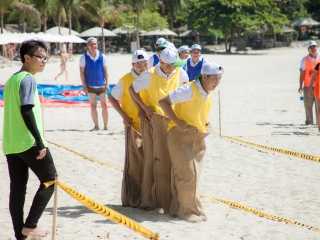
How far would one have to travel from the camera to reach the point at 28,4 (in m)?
53.8

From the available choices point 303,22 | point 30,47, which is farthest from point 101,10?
point 30,47

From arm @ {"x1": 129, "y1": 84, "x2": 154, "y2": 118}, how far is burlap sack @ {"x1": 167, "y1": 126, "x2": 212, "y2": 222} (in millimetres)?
377

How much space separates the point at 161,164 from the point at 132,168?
443 mm

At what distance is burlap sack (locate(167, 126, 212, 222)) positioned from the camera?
5.60m

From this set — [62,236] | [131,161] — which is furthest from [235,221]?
[62,236]

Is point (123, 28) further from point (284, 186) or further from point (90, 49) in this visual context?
point (284, 186)

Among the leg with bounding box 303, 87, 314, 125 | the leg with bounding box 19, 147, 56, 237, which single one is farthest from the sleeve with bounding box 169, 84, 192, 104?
the leg with bounding box 303, 87, 314, 125

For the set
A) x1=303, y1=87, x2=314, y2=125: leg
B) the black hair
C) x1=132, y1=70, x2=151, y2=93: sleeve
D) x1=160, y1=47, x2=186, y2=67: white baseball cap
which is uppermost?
the black hair

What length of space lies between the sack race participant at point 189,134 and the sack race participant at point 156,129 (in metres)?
0.20

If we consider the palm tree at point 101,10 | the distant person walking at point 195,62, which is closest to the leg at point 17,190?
the distant person walking at point 195,62

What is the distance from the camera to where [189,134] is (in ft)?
18.3

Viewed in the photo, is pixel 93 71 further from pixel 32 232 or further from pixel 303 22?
pixel 303 22

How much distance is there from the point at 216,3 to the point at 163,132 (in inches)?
2067

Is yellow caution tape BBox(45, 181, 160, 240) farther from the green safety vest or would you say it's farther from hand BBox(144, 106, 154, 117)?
hand BBox(144, 106, 154, 117)
